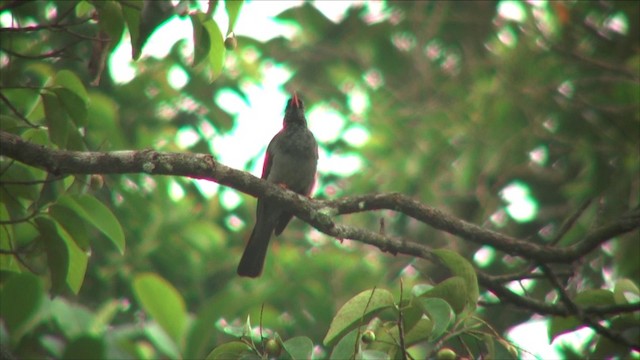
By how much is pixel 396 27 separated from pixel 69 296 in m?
4.46

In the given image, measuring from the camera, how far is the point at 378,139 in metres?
7.84

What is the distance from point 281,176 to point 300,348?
3022mm

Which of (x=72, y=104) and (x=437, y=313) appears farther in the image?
(x=72, y=104)

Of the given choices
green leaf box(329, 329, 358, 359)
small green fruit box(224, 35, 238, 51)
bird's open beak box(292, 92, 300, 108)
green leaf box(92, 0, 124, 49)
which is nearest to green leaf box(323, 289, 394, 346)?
green leaf box(329, 329, 358, 359)

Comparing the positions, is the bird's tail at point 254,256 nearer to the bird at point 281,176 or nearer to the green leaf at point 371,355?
the bird at point 281,176

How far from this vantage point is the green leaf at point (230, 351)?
8.99ft

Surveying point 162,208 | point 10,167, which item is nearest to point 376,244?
point 10,167

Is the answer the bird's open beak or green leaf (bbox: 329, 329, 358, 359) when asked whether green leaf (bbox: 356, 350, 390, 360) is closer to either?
green leaf (bbox: 329, 329, 358, 359)

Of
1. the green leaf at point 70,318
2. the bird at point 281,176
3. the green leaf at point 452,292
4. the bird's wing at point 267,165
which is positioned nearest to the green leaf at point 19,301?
the green leaf at point 70,318

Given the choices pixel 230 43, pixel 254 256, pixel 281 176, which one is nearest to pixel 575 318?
pixel 230 43

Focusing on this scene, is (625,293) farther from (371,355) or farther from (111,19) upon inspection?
(111,19)

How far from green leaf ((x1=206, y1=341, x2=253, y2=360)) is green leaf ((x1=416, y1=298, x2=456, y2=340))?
60 cm

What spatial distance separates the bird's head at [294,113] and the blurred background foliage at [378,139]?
771 mm

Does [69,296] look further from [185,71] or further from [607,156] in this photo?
[607,156]
